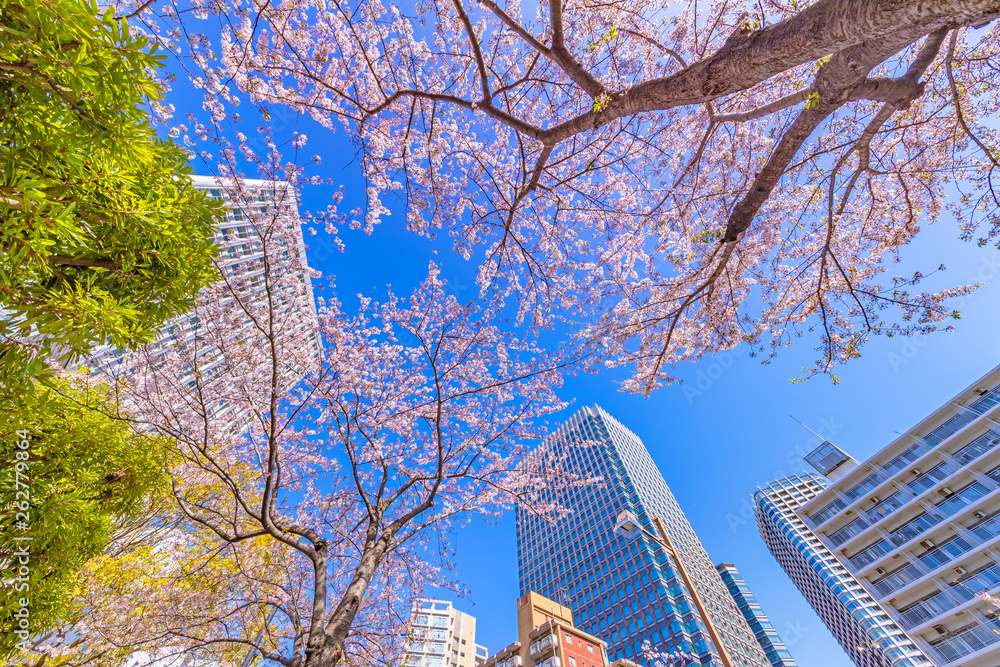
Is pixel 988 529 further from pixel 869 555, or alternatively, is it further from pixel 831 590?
pixel 831 590

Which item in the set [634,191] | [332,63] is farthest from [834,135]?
[332,63]

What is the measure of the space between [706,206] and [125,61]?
27.8ft

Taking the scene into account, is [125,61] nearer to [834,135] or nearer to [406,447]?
[406,447]

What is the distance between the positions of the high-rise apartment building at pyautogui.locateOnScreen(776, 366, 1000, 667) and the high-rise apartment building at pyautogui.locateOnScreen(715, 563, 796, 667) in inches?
1700

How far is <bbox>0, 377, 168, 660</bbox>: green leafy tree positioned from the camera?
7.04 feet

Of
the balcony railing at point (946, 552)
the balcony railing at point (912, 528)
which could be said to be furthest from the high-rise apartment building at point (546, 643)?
the balcony railing at point (946, 552)

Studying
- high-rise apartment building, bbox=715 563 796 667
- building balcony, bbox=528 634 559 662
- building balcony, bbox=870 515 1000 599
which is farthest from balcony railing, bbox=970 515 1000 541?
high-rise apartment building, bbox=715 563 796 667

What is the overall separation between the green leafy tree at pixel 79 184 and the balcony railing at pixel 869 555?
3703 cm

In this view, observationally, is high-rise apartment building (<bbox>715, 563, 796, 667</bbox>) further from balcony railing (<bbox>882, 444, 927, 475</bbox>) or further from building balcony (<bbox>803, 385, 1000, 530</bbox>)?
balcony railing (<bbox>882, 444, 927, 475</bbox>)

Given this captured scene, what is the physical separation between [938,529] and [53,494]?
1441 inches

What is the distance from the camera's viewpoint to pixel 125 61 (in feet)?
4.47

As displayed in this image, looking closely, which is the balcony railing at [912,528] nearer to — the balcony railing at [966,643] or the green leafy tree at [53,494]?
the balcony railing at [966,643]

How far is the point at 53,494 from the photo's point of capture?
2.42 m

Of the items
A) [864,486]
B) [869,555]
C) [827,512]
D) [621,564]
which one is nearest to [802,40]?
[869,555]
